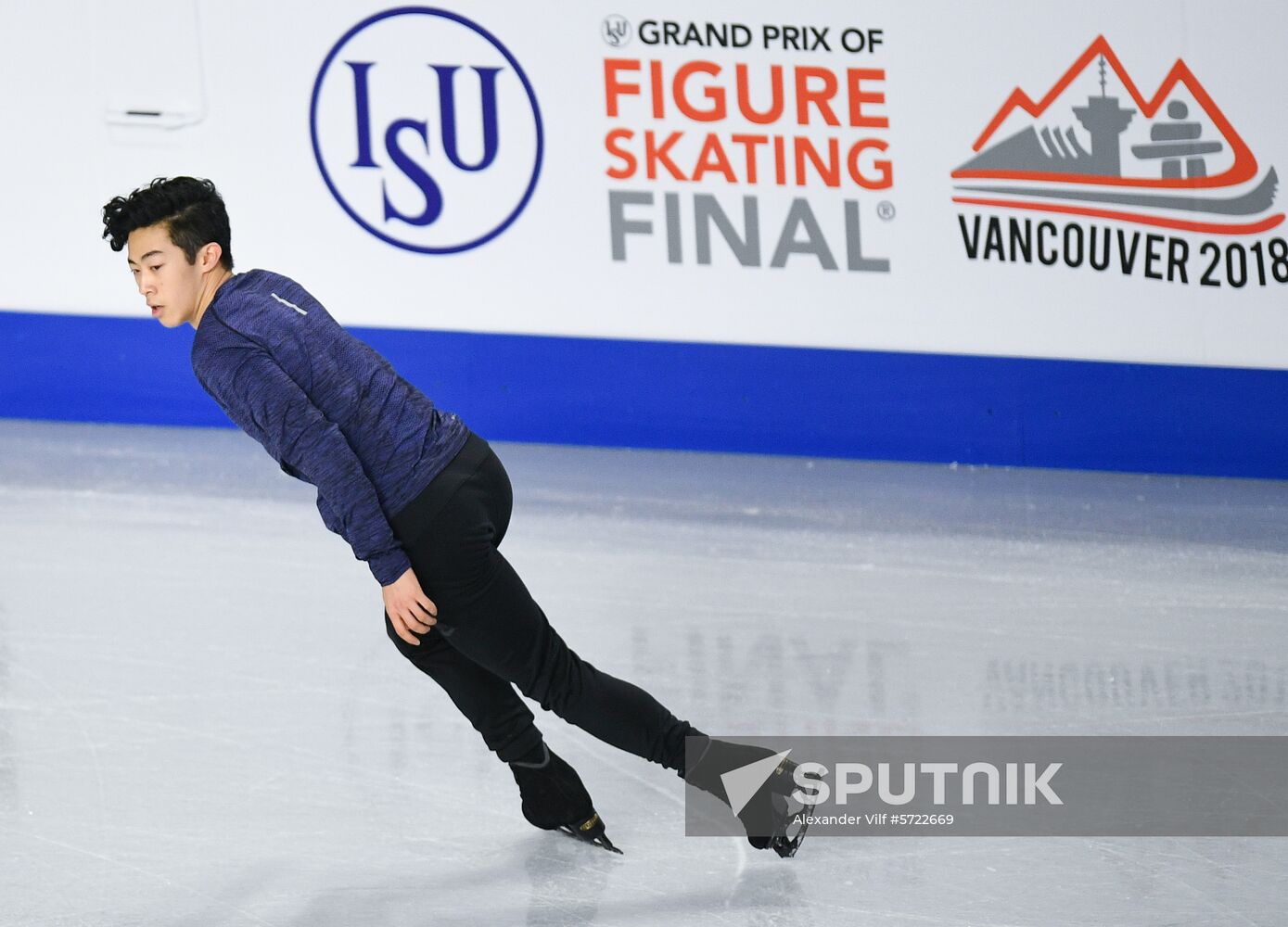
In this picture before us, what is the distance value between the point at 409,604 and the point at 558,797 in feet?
1.85

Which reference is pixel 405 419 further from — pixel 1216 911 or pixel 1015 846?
pixel 1216 911

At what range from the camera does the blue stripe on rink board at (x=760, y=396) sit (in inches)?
215

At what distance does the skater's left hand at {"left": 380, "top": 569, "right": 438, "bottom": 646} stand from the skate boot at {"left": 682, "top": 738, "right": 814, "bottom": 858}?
52cm

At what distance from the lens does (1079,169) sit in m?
5.39

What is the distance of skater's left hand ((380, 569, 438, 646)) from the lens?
2576 mm

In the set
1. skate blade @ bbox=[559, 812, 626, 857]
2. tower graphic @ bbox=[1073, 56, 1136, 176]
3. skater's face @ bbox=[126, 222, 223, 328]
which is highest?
tower graphic @ bbox=[1073, 56, 1136, 176]

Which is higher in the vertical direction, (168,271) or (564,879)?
(168,271)

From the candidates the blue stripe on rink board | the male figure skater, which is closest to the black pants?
the male figure skater

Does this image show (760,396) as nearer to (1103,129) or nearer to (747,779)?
(1103,129)

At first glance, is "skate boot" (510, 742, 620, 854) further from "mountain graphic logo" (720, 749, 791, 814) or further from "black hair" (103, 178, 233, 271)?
"black hair" (103, 178, 233, 271)

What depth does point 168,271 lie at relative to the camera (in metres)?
2.51

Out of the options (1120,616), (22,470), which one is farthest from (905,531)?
(22,470)

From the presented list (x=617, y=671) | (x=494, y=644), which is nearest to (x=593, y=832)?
(x=494, y=644)

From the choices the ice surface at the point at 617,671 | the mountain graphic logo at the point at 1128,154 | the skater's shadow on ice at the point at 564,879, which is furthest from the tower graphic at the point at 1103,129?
the skater's shadow on ice at the point at 564,879
